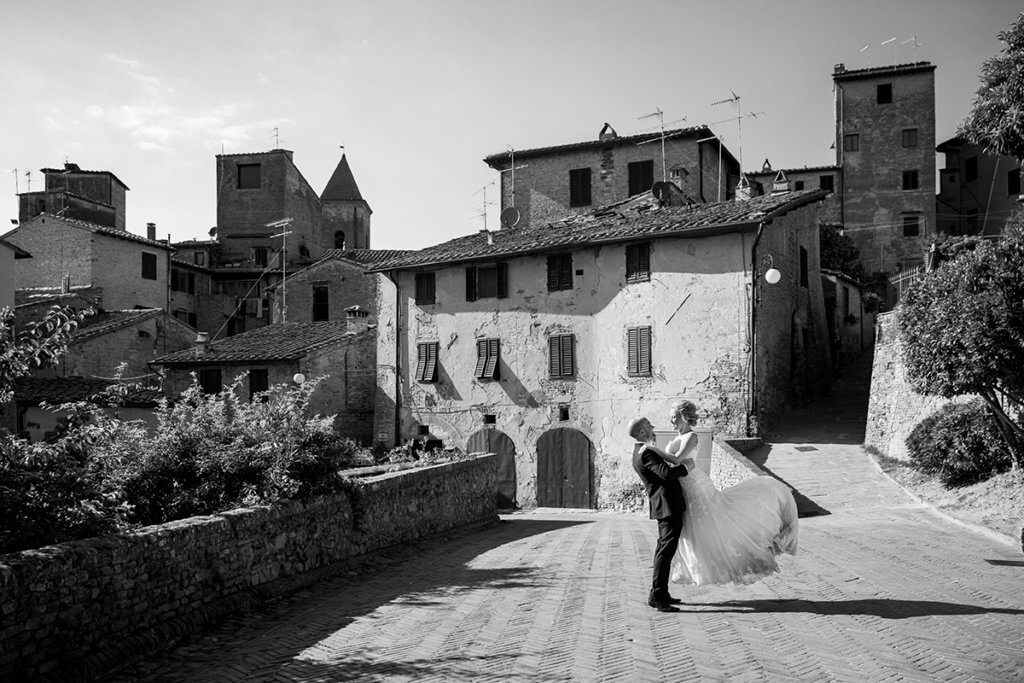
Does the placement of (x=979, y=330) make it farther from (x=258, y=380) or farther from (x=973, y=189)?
(x=973, y=189)


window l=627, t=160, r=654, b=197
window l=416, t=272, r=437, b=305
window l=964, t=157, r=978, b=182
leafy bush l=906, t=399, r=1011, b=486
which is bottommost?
leafy bush l=906, t=399, r=1011, b=486

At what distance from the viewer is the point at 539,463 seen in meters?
26.8

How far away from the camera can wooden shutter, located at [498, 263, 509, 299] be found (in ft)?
91.4

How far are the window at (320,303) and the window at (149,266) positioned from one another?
28.0 ft

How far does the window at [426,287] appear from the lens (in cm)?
2962

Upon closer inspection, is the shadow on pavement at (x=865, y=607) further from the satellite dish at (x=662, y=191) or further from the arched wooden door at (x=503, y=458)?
the satellite dish at (x=662, y=191)

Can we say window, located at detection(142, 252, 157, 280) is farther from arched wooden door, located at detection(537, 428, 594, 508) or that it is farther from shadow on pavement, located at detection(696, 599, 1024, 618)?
shadow on pavement, located at detection(696, 599, 1024, 618)

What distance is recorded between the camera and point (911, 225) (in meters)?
47.4

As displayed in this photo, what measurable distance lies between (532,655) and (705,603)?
2.01 metres

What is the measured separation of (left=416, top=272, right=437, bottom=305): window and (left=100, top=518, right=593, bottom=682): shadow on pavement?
1593 cm

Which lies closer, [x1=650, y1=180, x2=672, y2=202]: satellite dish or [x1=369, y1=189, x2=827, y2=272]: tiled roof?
[x1=369, y1=189, x2=827, y2=272]: tiled roof

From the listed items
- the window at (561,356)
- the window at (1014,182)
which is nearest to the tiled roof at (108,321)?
the window at (561,356)

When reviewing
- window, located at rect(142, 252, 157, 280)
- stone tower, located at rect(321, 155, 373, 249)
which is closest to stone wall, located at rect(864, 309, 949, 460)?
window, located at rect(142, 252, 157, 280)

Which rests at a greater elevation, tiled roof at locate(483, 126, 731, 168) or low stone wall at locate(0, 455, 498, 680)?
tiled roof at locate(483, 126, 731, 168)
